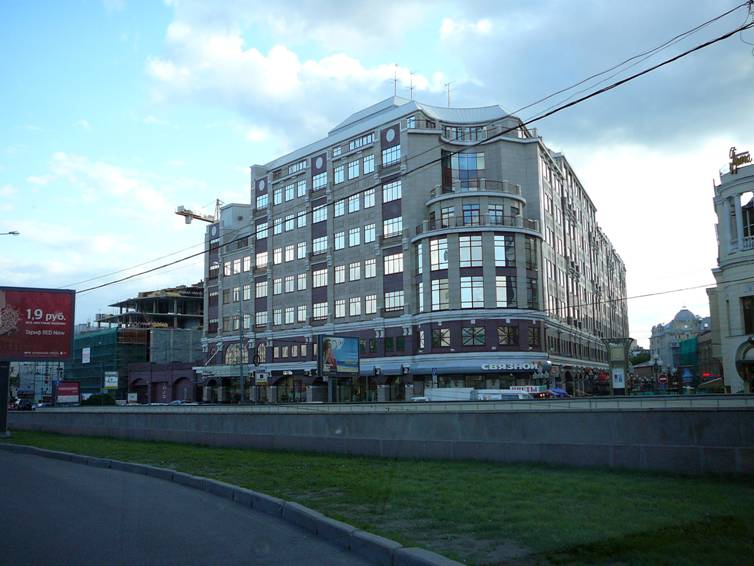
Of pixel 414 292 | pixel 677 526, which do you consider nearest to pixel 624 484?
pixel 677 526

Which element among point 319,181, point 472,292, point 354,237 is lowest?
point 472,292

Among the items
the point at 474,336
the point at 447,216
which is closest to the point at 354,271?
the point at 447,216

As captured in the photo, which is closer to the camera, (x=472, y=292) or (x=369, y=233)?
(x=472, y=292)

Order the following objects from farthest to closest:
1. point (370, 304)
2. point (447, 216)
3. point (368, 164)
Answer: point (368, 164)
point (370, 304)
point (447, 216)

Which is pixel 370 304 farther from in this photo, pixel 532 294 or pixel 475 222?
pixel 532 294

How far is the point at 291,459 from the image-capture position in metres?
18.1

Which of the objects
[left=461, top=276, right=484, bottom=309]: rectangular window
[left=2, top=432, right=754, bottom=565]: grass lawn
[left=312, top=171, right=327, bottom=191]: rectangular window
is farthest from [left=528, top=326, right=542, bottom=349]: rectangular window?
[left=2, top=432, right=754, bottom=565]: grass lawn

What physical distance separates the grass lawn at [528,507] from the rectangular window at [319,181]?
185 ft

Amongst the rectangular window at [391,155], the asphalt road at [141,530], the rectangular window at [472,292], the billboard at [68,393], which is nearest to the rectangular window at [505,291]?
the rectangular window at [472,292]

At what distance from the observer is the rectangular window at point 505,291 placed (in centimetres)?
5850

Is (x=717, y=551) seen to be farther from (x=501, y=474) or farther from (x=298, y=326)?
(x=298, y=326)

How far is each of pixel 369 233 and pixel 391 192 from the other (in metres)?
4.47

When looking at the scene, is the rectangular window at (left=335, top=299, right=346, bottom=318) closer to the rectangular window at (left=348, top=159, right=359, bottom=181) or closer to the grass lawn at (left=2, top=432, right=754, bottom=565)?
the rectangular window at (left=348, top=159, right=359, bottom=181)

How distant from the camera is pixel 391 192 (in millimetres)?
64812
